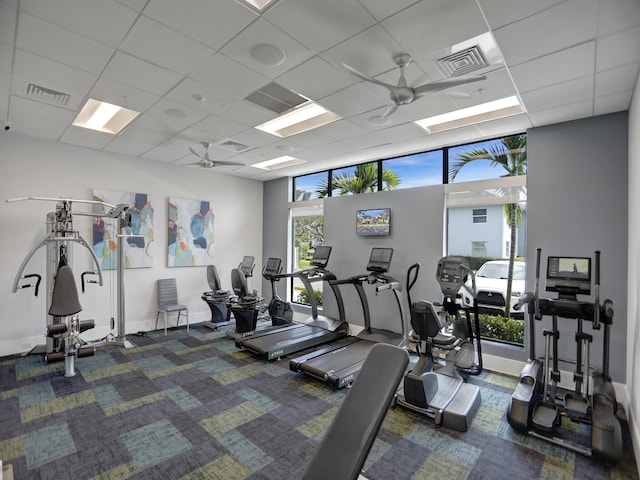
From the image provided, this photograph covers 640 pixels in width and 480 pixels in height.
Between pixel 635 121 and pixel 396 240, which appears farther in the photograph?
pixel 396 240

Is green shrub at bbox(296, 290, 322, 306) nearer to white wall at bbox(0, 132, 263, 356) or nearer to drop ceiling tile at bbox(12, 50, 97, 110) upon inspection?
white wall at bbox(0, 132, 263, 356)

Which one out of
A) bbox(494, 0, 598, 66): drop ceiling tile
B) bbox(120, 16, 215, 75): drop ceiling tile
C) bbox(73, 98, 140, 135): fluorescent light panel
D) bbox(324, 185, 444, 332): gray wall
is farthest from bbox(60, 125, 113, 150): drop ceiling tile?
bbox(494, 0, 598, 66): drop ceiling tile

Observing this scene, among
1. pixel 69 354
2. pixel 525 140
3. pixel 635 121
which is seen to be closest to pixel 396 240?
pixel 525 140

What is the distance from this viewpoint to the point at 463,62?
2.86 m

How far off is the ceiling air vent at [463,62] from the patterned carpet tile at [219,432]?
10.9ft

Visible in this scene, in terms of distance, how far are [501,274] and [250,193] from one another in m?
5.58

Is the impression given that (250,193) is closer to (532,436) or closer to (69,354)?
(69,354)

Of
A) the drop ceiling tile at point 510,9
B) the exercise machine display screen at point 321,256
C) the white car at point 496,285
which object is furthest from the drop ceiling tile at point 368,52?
the exercise machine display screen at point 321,256

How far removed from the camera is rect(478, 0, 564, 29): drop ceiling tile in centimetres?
212

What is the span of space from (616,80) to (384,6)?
8.07 feet

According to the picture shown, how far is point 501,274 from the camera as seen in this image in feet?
15.6

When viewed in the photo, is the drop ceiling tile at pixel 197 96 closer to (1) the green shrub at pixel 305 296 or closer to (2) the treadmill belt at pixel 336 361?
(2) the treadmill belt at pixel 336 361

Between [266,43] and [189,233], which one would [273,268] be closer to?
[189,233]

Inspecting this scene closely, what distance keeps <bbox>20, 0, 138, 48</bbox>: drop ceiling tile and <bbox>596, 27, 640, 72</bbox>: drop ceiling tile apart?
349cm
